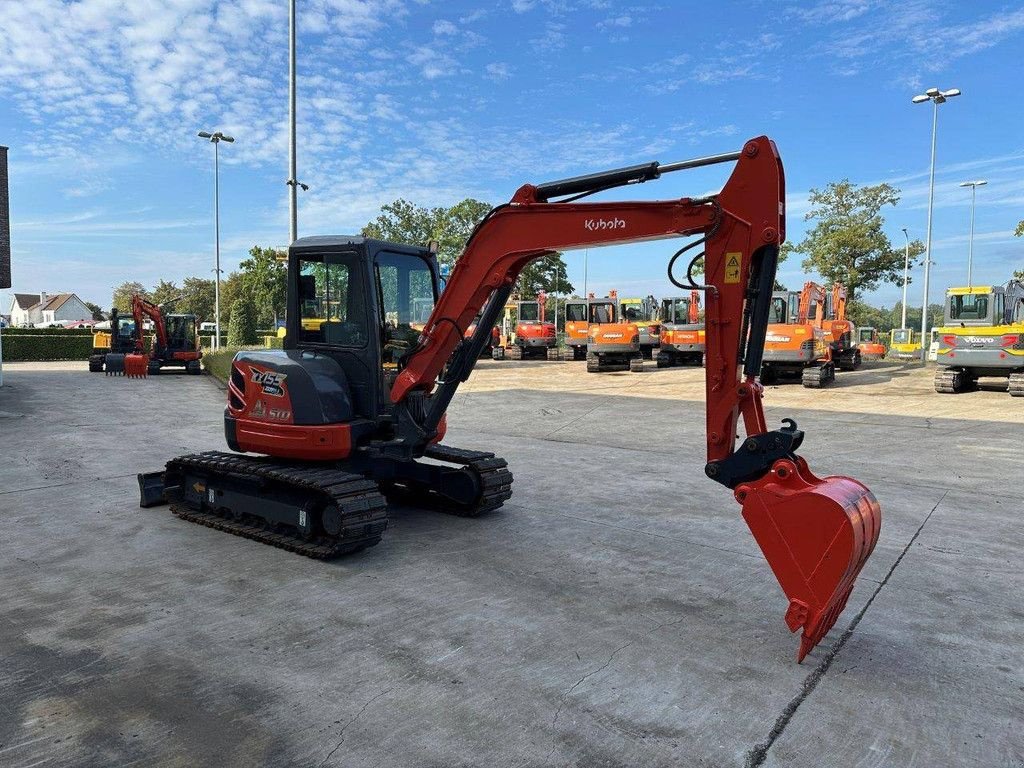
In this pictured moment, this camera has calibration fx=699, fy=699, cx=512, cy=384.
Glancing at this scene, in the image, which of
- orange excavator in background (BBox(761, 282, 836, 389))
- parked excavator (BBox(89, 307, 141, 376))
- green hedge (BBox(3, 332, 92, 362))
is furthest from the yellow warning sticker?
green hedge (BBox(3, 332, 92, 362))

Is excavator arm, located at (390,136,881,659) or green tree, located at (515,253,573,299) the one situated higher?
green tree, located at (515,253,573,299)

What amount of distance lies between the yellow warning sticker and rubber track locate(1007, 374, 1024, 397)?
1726cm

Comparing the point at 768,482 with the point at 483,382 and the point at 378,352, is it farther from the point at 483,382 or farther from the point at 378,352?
the point at 483,382

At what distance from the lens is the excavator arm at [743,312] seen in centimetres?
391

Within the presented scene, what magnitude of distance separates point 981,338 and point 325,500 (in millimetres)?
18800

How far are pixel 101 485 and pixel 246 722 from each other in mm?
6234

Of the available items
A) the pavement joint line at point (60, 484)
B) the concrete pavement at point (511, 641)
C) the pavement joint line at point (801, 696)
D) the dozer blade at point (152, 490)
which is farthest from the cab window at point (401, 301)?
the pavement joint line at point (60, 484)

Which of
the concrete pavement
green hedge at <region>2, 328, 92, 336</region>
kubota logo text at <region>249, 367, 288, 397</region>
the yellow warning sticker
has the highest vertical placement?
the yellow warning sticker

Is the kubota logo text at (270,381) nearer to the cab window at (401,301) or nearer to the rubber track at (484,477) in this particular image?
the cab window at (401,301)

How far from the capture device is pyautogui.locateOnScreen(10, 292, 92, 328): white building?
105250mm

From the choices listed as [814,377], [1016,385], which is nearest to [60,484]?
[814,377]

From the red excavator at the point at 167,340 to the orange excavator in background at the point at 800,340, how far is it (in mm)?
20950

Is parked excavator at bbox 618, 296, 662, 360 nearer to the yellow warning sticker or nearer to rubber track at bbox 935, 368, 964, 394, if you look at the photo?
rubber track at bbox 935, 368, 964, 394

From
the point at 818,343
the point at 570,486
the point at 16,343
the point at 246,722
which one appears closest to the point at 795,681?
the point at 246,722
